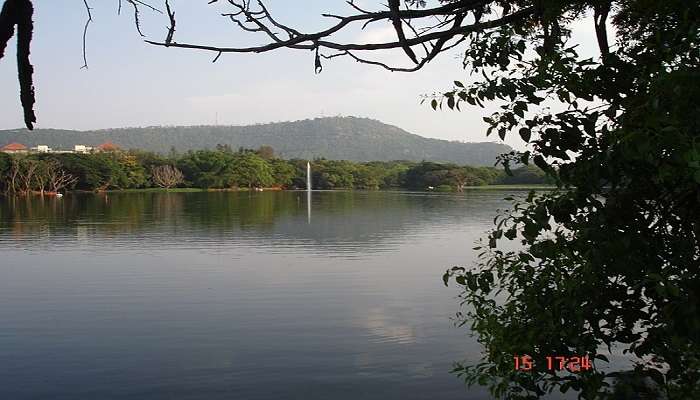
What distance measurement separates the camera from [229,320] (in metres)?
9.95

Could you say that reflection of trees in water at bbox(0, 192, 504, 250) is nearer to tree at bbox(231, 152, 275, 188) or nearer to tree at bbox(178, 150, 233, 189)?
tree at bbox(178, 150, 233, 189)

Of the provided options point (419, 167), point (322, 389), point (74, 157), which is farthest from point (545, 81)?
point (419, 167)

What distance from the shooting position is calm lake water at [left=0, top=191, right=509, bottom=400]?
283 inches

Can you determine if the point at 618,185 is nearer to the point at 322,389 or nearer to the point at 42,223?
the point at 322,389

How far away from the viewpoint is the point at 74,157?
70.1m

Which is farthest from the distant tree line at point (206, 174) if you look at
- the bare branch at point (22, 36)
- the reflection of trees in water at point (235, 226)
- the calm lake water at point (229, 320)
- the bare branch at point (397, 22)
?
the bare branch at point (22, 36)

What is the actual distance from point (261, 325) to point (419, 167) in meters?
83.1

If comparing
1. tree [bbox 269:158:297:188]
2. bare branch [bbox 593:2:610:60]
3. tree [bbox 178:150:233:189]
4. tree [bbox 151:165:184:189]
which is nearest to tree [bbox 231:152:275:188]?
tree [bbox 178:150:233:189]

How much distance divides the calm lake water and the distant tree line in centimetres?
4662

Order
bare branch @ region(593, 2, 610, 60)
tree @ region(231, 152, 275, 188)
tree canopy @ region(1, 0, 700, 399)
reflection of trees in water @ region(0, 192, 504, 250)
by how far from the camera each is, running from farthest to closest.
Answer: tree @ region(231, 152, 275, 188) < reflection of trees in water @ region(0, 192, 504, 250) < bare branch @ region(593, 2, 610, 60) < tree canopy @ region(1, 0, 700, 399)

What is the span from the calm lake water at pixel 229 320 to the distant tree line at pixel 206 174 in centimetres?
4662

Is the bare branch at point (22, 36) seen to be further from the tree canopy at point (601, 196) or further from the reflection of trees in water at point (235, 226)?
the reflection of trees in water at point (235, 226)
